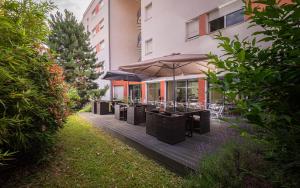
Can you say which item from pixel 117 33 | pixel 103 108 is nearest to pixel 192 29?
pixel 103 108

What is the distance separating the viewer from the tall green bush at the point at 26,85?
2.18 m

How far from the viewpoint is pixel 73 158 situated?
4.42 m

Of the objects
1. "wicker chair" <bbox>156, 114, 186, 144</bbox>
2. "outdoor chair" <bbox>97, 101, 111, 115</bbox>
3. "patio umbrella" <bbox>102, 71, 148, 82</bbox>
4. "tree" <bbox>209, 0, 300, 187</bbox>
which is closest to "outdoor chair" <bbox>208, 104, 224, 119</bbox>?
"wicker chair" <bbox>156, 114, 186, 144</bbox>

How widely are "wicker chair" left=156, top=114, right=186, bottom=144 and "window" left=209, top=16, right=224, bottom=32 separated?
6709mm

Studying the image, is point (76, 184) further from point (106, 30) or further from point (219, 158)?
point (106, 30)

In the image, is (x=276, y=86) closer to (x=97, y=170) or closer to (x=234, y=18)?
(x=97, y=170)

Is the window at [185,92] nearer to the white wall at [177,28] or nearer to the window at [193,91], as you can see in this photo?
the window at [193,91]

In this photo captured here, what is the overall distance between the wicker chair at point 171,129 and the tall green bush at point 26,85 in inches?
113

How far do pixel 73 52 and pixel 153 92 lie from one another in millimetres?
8530

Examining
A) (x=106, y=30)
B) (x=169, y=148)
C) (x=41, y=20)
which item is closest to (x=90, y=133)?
(x=169, y=148)

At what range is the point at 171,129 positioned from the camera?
16.2 ft

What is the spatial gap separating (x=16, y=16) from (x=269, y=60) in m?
3.47

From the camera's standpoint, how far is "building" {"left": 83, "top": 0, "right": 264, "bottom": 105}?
916 centimetres

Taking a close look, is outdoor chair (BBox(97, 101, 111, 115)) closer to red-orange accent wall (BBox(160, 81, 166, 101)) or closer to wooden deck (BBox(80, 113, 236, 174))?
red-orange accent wall (BBox(160, 81, 166, 101))
